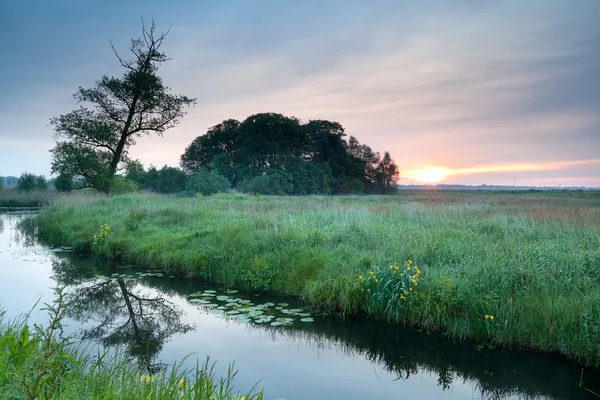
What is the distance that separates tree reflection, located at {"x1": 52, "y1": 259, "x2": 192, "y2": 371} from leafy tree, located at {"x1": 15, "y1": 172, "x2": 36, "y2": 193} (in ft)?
141

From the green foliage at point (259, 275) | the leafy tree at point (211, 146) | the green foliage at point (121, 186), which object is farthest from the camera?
the leafy tree at point (211, 146)

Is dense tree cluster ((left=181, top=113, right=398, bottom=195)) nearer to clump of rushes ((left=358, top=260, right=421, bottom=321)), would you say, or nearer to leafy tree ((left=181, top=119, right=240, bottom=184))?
leafy tree ((left=181, top=119, right=240, bottom=184))

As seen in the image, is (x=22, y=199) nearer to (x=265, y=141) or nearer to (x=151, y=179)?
(x=151, y=179)

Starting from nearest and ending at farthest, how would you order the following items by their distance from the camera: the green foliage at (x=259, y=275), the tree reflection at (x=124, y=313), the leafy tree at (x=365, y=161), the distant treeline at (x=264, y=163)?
the tree reflection at (x=124, y=313) < the green foliage at (x=259, y=275) < the distant treeline at (x=264, y=163) < the leafy tree at (x=365, y=161)

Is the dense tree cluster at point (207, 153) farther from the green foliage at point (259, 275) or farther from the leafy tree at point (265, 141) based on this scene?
the green foliage at point (259, 275)

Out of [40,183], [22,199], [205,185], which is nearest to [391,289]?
[205,185]

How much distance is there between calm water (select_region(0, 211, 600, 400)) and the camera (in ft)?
19.1

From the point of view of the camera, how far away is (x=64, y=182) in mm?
28406

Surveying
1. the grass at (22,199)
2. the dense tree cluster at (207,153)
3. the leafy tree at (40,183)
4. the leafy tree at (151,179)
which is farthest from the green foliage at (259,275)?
the leafy tree at (40,183)

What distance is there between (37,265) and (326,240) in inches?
A: 388

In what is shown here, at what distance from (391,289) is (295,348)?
2.48 meters

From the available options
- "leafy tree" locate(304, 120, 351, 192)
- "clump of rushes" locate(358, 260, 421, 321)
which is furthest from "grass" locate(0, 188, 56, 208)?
"clump of rushes" locate(358, 260, 421, 321)

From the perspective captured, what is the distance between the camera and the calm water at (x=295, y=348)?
19.1 ft

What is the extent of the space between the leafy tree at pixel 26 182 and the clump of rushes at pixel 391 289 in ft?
168
